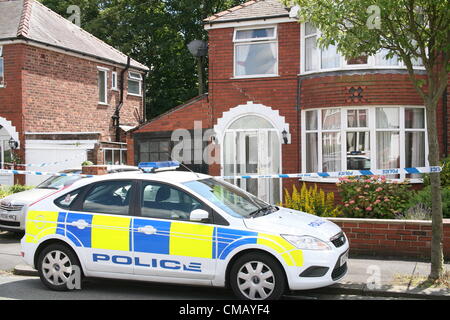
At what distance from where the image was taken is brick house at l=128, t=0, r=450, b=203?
12.7m

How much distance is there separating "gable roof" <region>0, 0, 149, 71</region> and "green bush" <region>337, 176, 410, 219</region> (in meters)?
13.5

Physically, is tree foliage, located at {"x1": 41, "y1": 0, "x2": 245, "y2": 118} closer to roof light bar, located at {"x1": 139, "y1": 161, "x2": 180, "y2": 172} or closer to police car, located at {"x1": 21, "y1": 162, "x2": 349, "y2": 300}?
roof light bar, located at {"x1": 139, "y1": 161, "x2": 180, "y2": 172}

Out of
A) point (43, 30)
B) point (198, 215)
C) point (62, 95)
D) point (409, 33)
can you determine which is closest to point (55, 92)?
point (62, 95)

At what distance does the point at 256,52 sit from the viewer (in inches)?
565

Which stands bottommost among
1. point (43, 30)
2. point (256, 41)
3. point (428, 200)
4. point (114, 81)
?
point (428, 200)

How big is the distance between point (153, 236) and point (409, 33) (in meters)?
4.52

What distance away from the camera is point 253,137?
47.1ft

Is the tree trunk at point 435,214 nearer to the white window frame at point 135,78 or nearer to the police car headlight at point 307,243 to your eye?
the police car headlight at point 307,243

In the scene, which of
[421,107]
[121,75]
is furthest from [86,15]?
[421,107]

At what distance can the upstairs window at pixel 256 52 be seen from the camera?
46.5ft

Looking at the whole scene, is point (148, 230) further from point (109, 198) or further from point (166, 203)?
point (109, 198)

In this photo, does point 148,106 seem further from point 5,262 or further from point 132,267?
point 132,267
